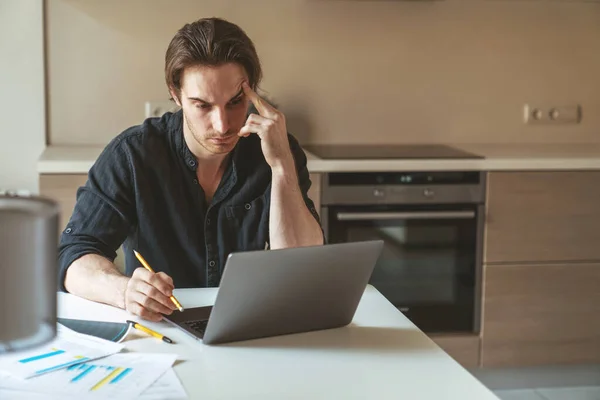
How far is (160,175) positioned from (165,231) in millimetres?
132

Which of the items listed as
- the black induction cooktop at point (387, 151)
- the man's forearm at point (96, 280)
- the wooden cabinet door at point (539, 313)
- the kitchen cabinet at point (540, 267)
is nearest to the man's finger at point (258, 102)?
the man's forearm at point (96, 280)

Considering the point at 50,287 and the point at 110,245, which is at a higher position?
the point at 50,287

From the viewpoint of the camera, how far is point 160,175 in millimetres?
2037

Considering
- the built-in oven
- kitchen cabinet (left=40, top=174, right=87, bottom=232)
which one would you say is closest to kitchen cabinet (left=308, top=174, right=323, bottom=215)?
the built-in oven

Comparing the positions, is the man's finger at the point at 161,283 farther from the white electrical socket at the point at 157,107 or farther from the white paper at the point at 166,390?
the white electrical socket at the point at 157,107

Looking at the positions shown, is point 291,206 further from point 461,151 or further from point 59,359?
point 461,151

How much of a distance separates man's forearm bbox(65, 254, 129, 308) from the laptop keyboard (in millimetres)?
153

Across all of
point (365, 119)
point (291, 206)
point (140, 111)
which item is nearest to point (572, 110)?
point (365, 119)

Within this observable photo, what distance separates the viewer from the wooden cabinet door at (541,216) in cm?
310

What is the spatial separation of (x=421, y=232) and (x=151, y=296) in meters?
1.71

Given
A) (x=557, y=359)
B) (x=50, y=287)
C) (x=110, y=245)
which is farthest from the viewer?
(x=557, y=359)

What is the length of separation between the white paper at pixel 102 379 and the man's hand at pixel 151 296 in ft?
0.60

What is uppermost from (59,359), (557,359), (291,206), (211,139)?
(211,139)

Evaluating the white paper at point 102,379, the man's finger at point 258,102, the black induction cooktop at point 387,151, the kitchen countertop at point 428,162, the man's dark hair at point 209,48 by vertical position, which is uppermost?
the man's dark hair at point 209,48
